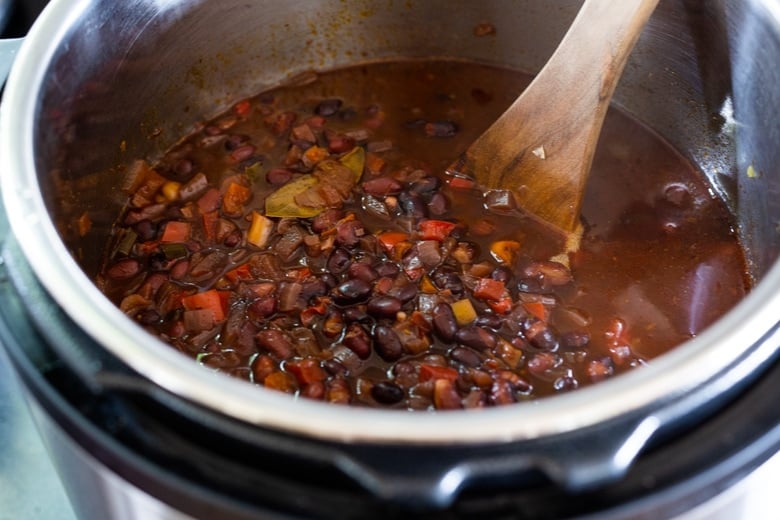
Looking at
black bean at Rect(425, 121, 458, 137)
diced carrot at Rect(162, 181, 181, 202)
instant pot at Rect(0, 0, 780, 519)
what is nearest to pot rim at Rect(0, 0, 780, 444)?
instant pot at Rect(0, 0, 780, 519)

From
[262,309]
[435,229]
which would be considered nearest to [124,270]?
[262,309]

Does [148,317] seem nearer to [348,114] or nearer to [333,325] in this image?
[333,325]

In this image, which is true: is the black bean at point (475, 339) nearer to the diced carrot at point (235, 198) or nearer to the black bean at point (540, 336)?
the black bean at point (540, 336)

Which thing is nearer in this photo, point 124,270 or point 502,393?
point 502,393

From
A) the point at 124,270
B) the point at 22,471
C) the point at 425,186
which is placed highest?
the point at 425,186

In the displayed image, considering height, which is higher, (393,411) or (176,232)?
(393,411)

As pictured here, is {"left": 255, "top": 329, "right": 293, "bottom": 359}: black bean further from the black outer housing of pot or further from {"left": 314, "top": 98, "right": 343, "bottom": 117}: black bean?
{"left": 314, "top": 98, "right": 343, "bottom": 117}: black bean

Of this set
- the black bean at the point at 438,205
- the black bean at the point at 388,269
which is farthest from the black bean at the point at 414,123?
the black bean at the point at 388,269

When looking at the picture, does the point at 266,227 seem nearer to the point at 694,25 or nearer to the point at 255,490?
the point at 255,490

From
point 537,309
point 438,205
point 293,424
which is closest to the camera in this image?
point 293,424
